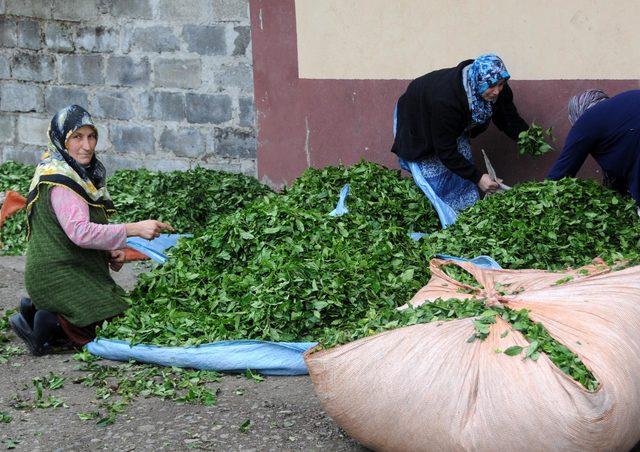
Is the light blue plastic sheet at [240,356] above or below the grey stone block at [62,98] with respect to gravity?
below

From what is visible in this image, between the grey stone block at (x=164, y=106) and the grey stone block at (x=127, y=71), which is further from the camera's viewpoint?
the grey stone block at (x=127, y=71)

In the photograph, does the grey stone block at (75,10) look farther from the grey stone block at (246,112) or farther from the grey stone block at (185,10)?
the grey stone block at (246,112)

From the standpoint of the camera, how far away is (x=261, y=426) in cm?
370

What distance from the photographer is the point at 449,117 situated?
577 centimetres

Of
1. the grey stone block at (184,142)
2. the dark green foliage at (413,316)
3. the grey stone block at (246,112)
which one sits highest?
the grey stone block at (246,112)

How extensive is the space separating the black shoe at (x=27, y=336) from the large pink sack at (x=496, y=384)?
1893 mm

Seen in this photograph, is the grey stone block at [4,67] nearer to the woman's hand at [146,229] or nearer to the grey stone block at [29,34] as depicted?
the grey stone block at [29,34]

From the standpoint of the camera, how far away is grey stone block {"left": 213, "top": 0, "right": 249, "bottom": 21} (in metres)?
7.23

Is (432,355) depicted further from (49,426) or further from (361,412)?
(49,426)

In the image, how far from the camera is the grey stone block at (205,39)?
7.38 metres

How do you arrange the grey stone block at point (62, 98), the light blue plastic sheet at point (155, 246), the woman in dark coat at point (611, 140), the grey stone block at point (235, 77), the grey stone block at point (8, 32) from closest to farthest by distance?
the woman in dark coat at point (611, 140), the light blue plastic sheet at point (155, 246), the grey stone block at point (235, 77), the grey stone block at point (62, 98), the grey stone block at point (8, 32)

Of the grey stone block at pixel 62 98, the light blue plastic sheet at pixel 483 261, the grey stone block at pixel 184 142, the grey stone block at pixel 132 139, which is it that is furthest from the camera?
the grey stone block at pixel 62 98

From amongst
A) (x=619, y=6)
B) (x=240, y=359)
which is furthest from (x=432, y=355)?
(x=619, y=6)

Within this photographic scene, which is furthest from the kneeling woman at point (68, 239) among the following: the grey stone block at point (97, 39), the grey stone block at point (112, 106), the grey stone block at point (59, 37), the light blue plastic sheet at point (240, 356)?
the grey stone block at point (59, 37)
